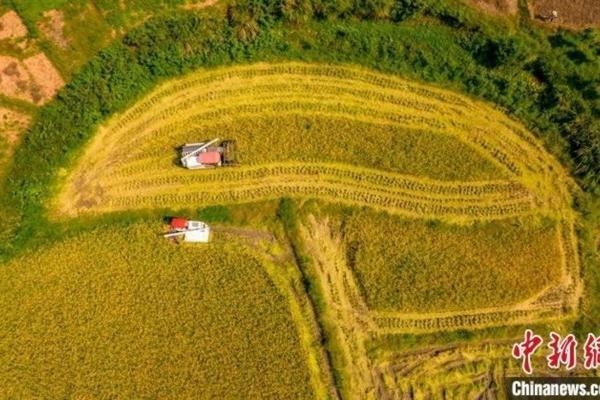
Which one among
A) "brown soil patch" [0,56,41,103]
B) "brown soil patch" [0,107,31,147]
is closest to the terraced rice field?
"brown soil patch" [0,107,31,147]

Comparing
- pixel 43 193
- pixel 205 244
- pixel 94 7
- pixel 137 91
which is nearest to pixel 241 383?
pixel 205 244

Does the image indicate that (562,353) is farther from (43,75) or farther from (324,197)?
(43,75)

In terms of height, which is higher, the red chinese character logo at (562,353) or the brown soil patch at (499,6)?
the brown soil patch at (499,6)

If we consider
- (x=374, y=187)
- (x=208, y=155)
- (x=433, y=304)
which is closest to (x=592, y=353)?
(x=433, y=304)

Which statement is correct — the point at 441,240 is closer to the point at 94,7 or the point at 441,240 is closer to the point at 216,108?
the point at 216,108

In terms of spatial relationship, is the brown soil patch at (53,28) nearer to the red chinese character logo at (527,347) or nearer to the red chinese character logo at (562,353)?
the red chinese character logo at (527,347)

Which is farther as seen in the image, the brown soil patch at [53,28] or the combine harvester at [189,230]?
the brown soil patch at [53,28]

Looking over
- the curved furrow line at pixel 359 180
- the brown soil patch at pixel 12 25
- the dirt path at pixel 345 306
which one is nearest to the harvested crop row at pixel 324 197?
the curved furrow line at pixel 359 180

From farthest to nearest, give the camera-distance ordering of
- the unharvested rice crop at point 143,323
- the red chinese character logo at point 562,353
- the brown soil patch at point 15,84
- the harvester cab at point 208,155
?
1. the brown soil patch at point 15,84
2. the harvester cab at point 208,155
3. the red chinese character logo at point 562,353
4. the unharvested rice crop at point 143,323
